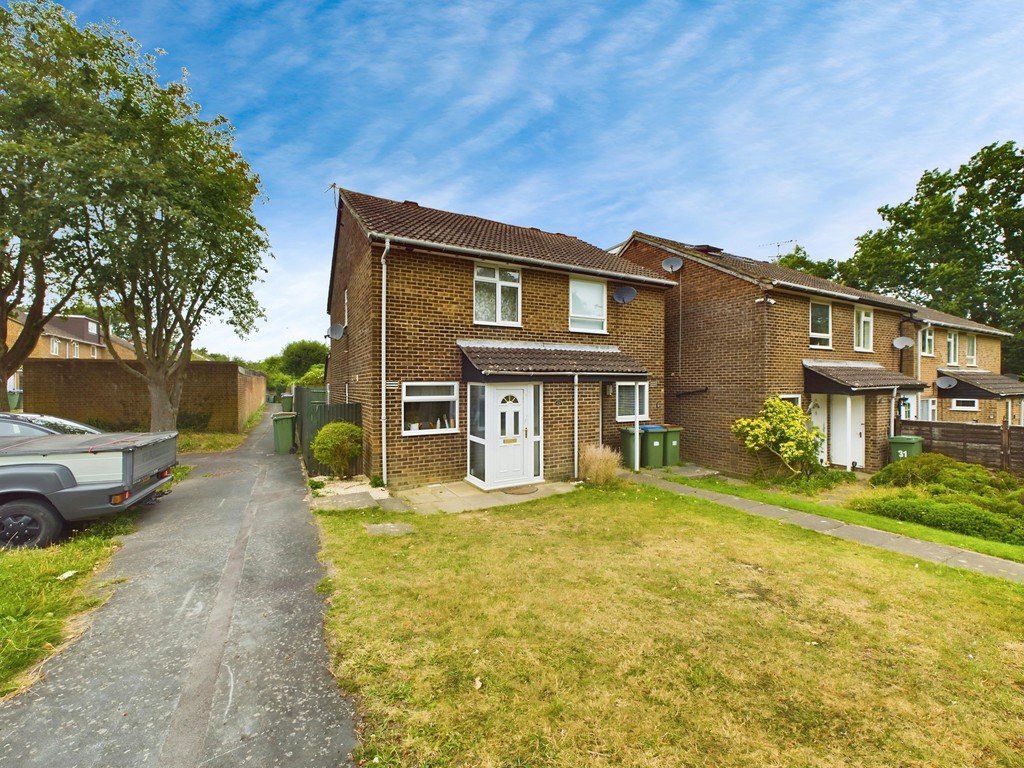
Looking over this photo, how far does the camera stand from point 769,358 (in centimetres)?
1165

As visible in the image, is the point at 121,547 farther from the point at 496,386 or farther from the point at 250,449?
the point at 250,449

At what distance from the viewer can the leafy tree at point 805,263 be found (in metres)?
35.8

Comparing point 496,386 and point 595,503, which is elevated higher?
point 496,386

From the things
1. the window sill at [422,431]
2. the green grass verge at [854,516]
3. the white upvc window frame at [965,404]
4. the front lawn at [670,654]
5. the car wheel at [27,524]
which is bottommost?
the green grass verge at [854,516]

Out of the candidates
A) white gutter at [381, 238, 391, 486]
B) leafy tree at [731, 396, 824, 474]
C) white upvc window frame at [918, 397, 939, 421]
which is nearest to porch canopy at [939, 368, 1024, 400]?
white upvc window frame at [918, 397, 939, 421]

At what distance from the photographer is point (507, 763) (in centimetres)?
247

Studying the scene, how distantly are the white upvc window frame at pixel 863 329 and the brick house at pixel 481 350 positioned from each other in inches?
290

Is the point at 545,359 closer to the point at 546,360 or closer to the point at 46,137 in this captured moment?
the point at 546,360

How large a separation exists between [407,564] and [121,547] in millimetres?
4154

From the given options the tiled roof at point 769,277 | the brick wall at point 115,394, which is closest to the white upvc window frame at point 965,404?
the tiled roof at point 769,277

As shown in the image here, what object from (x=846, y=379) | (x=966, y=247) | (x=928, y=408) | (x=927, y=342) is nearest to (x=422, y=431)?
(x=846, y=379)

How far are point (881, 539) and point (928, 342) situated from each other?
55.7ft

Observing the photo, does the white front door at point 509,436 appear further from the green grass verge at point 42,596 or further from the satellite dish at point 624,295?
the green grass verge at point 42,596

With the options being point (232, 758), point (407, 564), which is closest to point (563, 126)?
point (407, 564)
